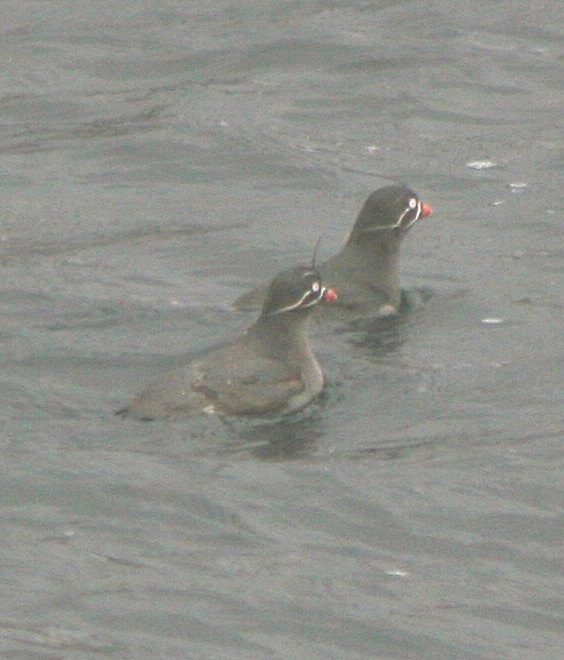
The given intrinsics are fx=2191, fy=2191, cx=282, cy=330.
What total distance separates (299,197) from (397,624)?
9.40 meters

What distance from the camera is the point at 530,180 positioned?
72.8 feet

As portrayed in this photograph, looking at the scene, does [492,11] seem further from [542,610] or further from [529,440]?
[542,610]

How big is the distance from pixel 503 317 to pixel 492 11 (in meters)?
10.2

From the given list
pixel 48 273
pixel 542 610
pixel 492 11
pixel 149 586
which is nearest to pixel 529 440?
pixel 542 610

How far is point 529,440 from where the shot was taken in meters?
16.0

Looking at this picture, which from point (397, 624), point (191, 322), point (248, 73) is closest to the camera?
point (397, 624)

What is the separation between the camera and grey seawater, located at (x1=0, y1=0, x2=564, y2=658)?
13289 mm

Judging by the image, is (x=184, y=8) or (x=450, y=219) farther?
(x=184, y=8)

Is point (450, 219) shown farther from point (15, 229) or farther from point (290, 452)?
point (290, 452)

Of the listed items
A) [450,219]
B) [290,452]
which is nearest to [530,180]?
[450,219]

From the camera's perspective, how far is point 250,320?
1802 cm

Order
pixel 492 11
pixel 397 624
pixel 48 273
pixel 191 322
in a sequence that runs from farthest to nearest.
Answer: pixel 492 11, pixel 48 273, pixel 191 322, pixel 397 624

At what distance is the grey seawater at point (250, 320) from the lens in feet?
43.6

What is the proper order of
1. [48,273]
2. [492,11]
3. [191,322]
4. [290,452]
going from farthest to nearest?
1. [492,11]
2. [48,273]
3. [191,322]
4. [290,452]
